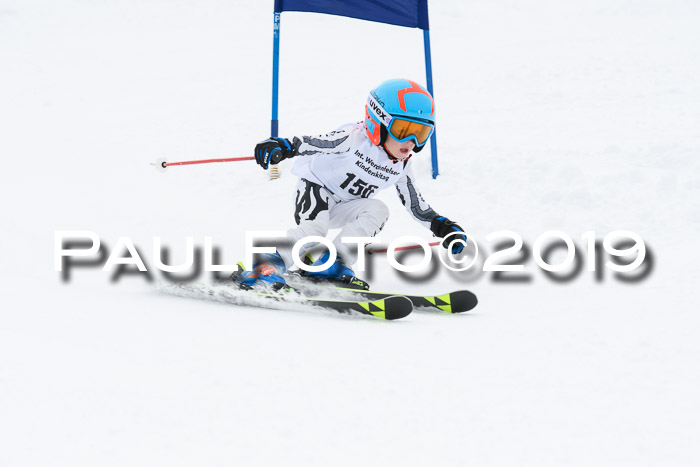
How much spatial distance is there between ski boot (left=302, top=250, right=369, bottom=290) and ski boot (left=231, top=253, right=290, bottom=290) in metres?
0.30

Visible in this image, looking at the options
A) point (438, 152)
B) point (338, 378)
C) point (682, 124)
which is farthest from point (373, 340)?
point (682, 124)

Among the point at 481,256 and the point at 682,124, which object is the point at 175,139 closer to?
the point at 481,256

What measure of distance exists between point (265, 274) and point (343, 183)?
0.80 metres

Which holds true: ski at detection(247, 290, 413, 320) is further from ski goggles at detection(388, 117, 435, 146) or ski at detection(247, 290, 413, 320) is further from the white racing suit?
ski goggles at detection(388, 117, 435, 146)

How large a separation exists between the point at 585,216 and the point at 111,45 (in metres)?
10.7

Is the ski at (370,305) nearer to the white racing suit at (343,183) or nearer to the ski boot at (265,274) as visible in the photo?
the ski boot at (265,274)

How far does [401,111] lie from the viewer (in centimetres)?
418

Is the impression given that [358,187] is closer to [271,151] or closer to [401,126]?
[401,126]

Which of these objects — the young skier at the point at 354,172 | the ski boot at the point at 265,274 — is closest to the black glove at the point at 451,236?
the young skier at the point at 354,172

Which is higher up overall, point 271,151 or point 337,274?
point 271,151

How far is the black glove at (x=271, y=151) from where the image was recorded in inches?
166

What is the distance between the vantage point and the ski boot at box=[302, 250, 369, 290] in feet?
14.5

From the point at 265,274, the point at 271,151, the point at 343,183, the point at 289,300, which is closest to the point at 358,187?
the point at 343,183

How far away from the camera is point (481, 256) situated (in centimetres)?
542
